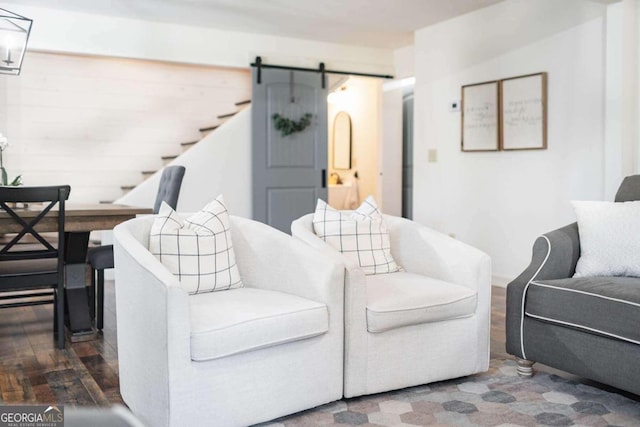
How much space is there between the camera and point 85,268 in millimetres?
3752

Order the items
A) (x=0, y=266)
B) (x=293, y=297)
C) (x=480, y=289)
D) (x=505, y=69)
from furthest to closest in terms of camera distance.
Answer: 1. (x=505, y=69)
2. (x=0, y=266)
3. (x=480, y=289)
4. (x=293, y=297)

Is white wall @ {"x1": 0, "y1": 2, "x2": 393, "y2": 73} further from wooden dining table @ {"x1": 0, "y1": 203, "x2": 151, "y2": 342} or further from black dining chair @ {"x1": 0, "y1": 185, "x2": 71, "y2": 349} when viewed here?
black dining chair @ {"x1": 0, "y1": 185, "x2": 71, "y2": 349}

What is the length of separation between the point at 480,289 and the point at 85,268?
234cm

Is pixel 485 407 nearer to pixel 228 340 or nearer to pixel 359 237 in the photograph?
pixel 359 237

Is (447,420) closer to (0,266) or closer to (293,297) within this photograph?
(293,297)

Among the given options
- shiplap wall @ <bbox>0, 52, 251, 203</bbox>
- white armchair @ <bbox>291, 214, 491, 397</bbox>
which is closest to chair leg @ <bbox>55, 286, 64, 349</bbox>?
white armchair @ <bbox>291, 214, 491, 397</bbox>

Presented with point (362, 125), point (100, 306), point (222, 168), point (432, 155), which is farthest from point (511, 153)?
point (362, 125)

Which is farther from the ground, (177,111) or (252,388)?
(177,111)

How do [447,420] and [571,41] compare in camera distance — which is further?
[571,41]

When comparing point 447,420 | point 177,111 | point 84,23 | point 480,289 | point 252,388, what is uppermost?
point 84,23

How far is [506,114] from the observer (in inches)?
200

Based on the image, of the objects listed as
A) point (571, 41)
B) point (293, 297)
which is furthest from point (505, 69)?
point (293, 297)

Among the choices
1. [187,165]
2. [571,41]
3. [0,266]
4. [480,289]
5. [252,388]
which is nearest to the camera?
[252,388]

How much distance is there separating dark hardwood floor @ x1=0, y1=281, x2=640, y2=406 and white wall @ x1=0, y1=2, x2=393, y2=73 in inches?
100
